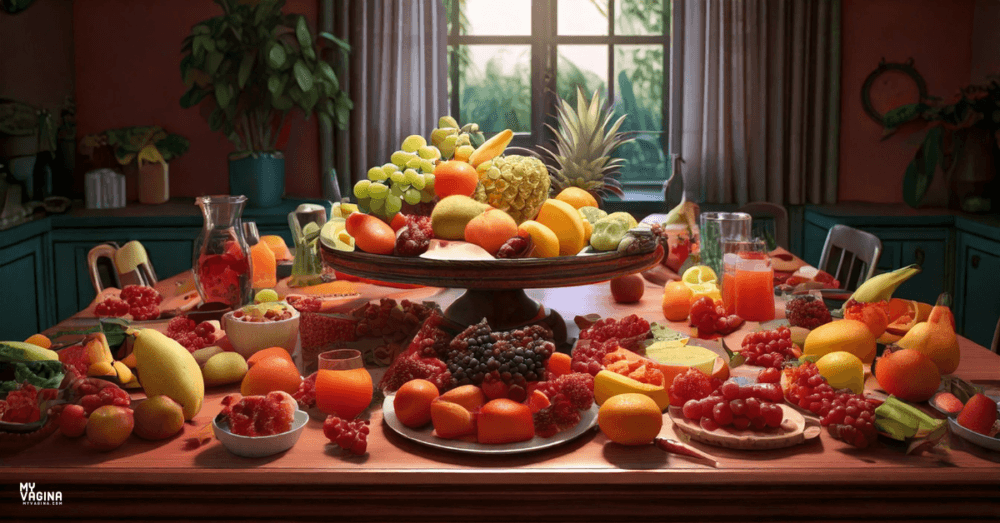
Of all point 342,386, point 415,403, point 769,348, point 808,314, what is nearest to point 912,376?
point 769,348

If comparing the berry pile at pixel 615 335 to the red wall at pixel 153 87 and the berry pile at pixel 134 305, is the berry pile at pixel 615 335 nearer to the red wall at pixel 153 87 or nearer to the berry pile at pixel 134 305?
the berry pile at pixel 134 305

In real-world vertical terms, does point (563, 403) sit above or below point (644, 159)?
below

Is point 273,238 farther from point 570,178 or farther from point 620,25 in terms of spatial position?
point 620,25

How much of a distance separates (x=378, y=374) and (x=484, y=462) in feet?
1.38

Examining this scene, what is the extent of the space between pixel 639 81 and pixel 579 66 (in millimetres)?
334

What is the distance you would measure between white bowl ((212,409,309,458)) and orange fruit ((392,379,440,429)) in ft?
0.44

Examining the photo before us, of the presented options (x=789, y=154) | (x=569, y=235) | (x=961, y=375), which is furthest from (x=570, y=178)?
(x=789, y=154)

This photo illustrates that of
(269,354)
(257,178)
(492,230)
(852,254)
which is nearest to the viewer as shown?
(269,354)

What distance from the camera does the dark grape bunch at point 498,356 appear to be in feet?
3.86

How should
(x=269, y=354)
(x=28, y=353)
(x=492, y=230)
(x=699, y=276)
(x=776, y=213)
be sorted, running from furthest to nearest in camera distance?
(x=776, y=213)
(x=699, y=276)
(x=492, y=230)
(x=269, y=354)
(x=28, y=353)

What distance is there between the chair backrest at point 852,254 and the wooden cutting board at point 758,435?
4.25 ft

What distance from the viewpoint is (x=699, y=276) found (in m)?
1.98

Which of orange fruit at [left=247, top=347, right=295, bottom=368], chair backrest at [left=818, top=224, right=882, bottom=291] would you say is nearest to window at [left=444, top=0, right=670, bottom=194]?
chair backrest at [left=818, top=224, right=882, bottom=291]

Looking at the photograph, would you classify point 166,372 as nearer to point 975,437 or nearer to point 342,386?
point 342,386
